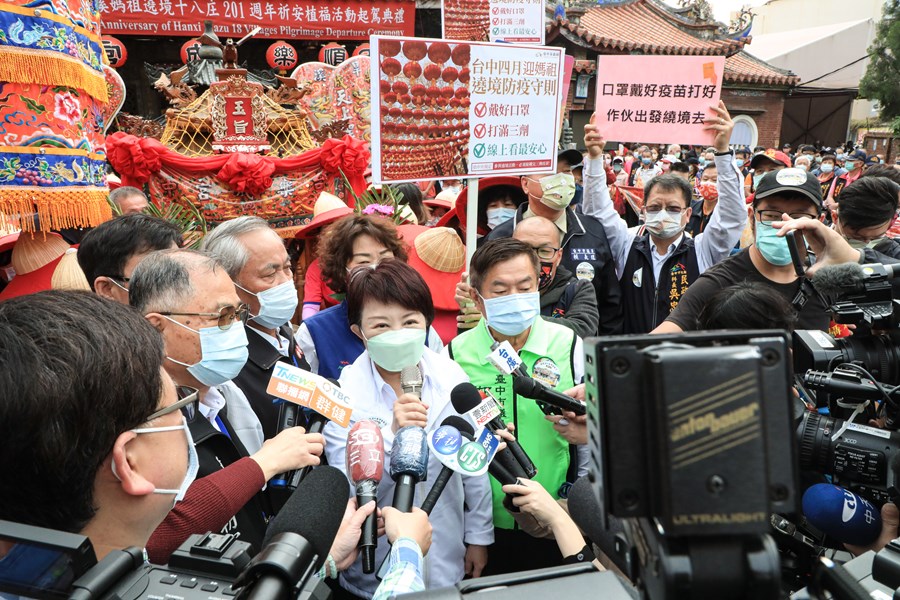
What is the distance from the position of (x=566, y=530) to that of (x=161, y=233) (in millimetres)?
1954

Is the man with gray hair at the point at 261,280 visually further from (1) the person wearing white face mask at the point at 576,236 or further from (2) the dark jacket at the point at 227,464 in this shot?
(1) the person wearing white face mask at the point at 576,236

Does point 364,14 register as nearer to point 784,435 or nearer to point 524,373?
point 524,373

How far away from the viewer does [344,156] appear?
5.73 m

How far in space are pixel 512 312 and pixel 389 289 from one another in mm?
507

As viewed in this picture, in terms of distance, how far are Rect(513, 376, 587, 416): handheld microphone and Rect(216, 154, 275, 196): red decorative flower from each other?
4.09 meters

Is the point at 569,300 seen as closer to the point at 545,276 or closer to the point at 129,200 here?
the point at 545,276

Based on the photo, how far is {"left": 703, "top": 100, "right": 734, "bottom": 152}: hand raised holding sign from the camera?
3.43 metres

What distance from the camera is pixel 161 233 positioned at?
2.49 metres

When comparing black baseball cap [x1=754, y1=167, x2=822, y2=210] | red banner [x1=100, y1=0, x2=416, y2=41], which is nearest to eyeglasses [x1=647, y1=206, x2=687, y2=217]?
black baseball cap [x1=754, y1=167, x2=822, y2=210]

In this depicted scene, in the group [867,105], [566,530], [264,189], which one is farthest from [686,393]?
[867,105]

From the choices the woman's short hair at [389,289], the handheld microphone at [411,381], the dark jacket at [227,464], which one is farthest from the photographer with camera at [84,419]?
the woman's short hair at [389,289]

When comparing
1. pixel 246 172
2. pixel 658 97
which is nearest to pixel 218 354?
pixel 658 97

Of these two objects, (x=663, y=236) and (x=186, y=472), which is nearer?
(x=186, y=472)

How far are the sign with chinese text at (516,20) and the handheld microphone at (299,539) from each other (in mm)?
4212
